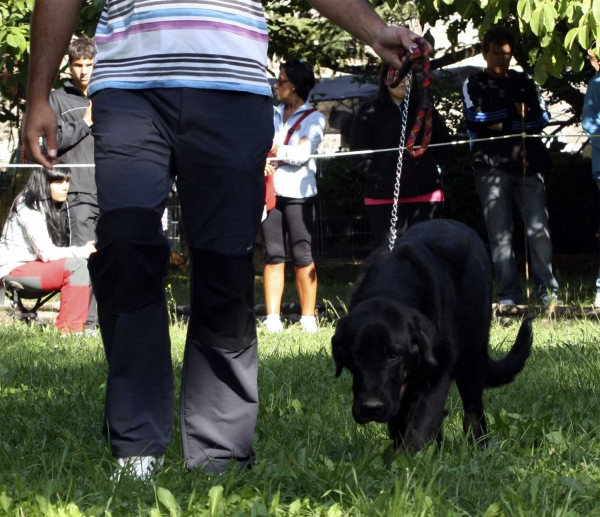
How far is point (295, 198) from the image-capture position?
772 centimetres

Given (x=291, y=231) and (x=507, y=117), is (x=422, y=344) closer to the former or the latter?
(x=291, y=231)

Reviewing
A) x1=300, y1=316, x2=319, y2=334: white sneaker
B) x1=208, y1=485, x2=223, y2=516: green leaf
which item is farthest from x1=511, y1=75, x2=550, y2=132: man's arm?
x1=208, y1=485, x2=223, y2=516: green leaf

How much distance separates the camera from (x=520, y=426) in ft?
11.7

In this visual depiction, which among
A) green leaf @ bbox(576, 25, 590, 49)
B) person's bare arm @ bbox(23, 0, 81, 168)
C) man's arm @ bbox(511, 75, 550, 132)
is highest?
green leaf @ bbox(576, 25, 590, 49)

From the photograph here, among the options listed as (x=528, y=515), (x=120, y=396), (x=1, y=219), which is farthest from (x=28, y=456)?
(x=1, y=219)

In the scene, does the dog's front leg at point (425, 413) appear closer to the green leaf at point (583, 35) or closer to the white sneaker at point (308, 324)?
the green leaf at point (583, 35)

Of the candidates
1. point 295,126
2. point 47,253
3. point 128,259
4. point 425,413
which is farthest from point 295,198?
point 128,259

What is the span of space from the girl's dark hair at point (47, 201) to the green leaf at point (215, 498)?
5309 mm

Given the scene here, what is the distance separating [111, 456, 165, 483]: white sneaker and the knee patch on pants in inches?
17.6

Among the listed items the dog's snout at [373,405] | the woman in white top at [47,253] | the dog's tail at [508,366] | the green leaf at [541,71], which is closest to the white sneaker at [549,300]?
the green leaf at [541,71]

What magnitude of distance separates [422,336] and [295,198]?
4418 mm

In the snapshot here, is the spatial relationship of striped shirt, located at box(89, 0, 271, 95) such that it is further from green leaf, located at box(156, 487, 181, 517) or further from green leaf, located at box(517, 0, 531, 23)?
green leaf, located at box(517, 0, 531, 23)

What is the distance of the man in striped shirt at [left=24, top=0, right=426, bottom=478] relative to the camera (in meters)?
2.93

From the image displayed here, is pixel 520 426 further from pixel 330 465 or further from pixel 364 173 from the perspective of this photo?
pixel 364 173
